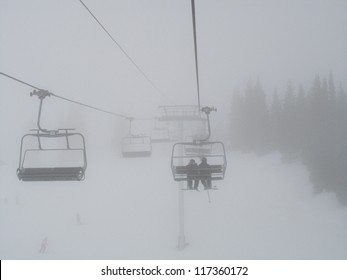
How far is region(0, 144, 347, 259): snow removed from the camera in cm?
2273

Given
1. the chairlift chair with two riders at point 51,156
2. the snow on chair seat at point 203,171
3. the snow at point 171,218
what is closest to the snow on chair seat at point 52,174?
the chairlift chair with two riders at point 51,156

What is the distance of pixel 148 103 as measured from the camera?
176 meters

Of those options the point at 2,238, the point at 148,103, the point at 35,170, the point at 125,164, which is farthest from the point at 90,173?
the point at 148,103

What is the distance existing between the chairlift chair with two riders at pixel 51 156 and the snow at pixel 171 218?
5223 millimetres

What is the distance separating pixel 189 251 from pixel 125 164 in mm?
37527

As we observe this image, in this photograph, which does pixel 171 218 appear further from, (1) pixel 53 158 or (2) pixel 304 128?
(1) pixel 53 158

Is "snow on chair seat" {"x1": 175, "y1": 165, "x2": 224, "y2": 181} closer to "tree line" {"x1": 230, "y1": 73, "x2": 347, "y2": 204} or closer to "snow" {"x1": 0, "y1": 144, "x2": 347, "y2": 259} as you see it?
"snow" {"x1": 0, "y1": 144, "x2": 347, "y2": 259}

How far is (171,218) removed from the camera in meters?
30.1

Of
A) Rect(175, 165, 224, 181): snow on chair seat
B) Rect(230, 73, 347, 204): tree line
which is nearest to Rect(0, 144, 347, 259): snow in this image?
Rect(230, 73, 347, 204): tree line

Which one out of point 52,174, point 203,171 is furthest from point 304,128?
point 52,174

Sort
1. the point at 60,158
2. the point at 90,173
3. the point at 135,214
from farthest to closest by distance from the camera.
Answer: the point at 60,158
the point at 90,173
the point at 135,214

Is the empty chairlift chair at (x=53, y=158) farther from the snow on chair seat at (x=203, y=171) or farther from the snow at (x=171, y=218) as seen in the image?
the snow at (x=171, y=218)

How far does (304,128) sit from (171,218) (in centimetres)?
2792

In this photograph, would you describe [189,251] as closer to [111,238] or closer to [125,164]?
[111,238]
